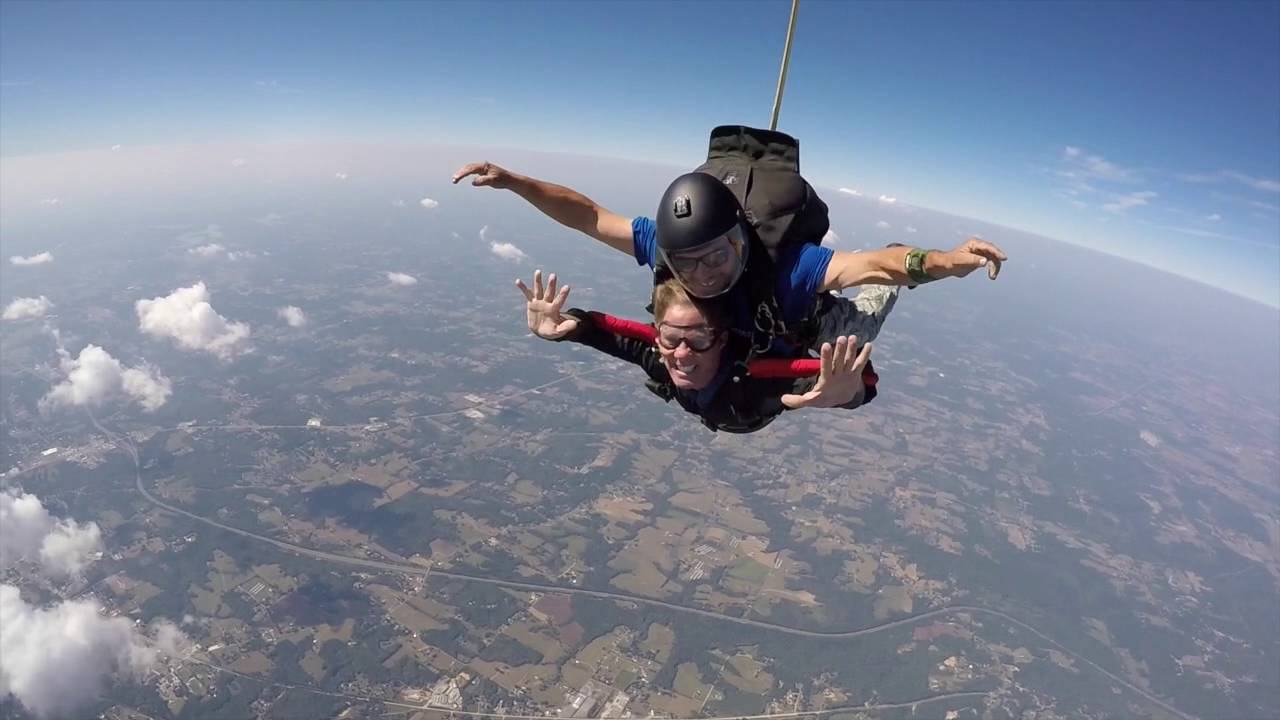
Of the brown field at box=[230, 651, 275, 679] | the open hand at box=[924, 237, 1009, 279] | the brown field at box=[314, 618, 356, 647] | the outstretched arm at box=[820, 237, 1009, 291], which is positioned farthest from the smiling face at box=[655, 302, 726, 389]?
the brown field at box=[230, 651, 275, 679]

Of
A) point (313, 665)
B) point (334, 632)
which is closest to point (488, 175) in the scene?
point (313, 665)

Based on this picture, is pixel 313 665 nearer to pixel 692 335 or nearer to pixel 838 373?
pixel 692 335

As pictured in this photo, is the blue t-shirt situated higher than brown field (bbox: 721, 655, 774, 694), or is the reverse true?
the blue t-shirt

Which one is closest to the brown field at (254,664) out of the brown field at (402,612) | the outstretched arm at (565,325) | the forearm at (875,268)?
the brown field at (402,612)

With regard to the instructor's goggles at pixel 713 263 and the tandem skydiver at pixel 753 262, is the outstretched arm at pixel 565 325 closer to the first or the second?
the tandem skydiver at pixel 753 262

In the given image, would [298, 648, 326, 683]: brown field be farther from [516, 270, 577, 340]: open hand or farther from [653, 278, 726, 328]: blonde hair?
[653, 278, 726, 328]: blonde hair

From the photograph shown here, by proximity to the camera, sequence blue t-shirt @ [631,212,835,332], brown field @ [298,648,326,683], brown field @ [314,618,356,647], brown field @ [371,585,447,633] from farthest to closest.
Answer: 1. brown field @ [371,585,447,633]
2. brown field @ [314,618,356,647]
3. brown field @ [298,648,326,683]
4. blue t-shirt @ [631,212,835,332]
